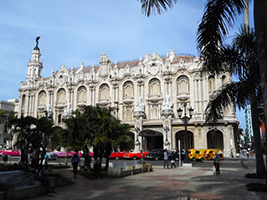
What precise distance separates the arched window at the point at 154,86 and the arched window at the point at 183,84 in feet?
12.4

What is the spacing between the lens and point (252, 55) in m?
12.1

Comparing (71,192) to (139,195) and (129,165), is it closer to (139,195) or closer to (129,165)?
(139,195)

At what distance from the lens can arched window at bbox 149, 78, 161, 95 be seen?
46500 millimetres

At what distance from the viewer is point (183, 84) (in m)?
44.7

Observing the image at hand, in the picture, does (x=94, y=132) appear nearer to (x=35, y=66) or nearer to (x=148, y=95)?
(x=148, y=95)

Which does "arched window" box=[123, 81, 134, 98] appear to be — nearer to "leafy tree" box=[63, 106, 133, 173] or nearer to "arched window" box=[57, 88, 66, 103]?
"arched window" box=[57, 88, 66, 103]

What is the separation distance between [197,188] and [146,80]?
37.6m

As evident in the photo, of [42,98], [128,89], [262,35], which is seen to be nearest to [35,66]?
[42,98]

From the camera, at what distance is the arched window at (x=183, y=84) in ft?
146

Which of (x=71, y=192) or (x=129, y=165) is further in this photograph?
(x=129, y=165)

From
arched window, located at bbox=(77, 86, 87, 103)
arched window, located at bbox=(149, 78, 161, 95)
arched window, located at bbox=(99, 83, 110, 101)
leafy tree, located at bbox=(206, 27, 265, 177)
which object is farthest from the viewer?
arched window, located at bbox=(77, 86, 87, 103)

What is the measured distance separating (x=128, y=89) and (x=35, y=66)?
2709 cm

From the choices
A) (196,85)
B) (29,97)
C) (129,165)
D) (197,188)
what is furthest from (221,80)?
(29,97)

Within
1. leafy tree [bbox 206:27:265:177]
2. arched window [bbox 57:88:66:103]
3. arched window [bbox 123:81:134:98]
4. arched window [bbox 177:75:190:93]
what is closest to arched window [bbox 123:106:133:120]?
arched window [bbox 123:81:134:98]
